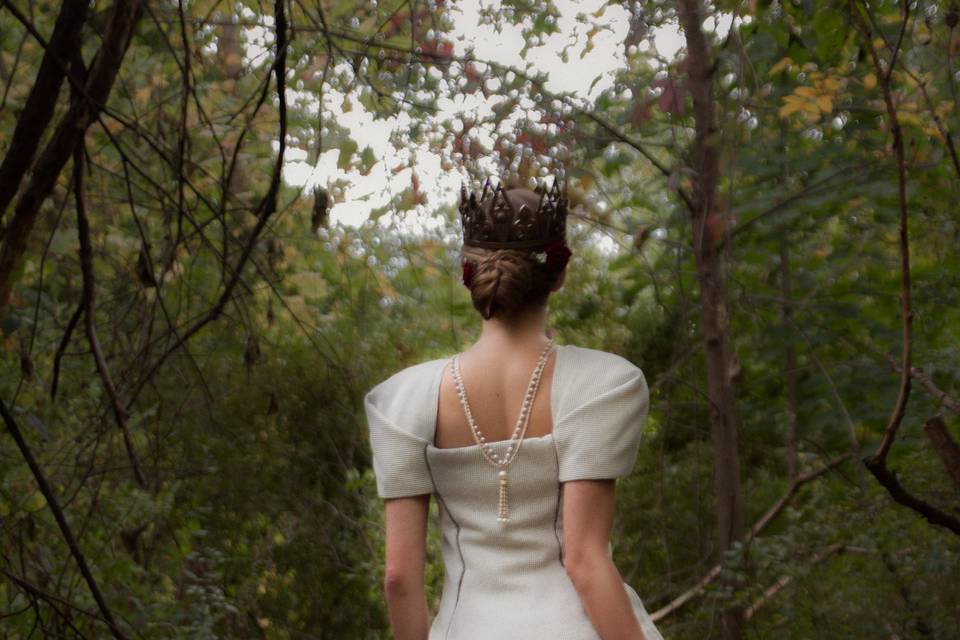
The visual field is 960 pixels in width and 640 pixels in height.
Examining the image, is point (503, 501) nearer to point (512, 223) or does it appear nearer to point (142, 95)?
point (512, 223)

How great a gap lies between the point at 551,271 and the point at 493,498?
0.44m

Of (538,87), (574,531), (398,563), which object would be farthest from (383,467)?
(538,87)

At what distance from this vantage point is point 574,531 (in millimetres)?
2256

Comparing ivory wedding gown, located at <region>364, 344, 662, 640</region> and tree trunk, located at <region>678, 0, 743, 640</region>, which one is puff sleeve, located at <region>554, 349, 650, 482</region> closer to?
ivory wedding gown, located at <region>364, 344, 662, 640</region>

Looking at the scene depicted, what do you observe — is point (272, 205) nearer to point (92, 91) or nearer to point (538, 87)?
point (92, 91)

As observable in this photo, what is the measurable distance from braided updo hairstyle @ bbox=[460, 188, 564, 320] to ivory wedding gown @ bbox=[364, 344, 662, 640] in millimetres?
125

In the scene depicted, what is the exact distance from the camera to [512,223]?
2.39 m

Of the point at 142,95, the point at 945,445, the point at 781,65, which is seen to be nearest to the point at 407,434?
the point at 945,445

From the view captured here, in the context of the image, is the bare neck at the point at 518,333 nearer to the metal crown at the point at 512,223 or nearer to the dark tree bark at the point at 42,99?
the metal crown at the point at 512,223

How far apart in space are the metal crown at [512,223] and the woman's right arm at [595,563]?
47 cm

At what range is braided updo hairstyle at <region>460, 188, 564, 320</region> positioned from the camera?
92.1 inches

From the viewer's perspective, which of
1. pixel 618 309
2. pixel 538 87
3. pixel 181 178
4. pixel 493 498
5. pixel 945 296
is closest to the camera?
pixel 181 178

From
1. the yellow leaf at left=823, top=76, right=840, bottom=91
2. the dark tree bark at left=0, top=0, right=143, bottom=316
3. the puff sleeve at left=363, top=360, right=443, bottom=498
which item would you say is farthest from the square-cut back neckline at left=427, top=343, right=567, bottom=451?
the yellow leaf at left=823, top=76, right=840, bottom=91

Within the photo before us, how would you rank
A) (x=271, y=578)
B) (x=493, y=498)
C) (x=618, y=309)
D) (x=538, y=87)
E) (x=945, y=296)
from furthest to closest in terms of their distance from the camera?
(x=271, y=578)
(x=618, y=309)
(x=945, y=296)
(x=538, y=87)
(x=493, y=498)
